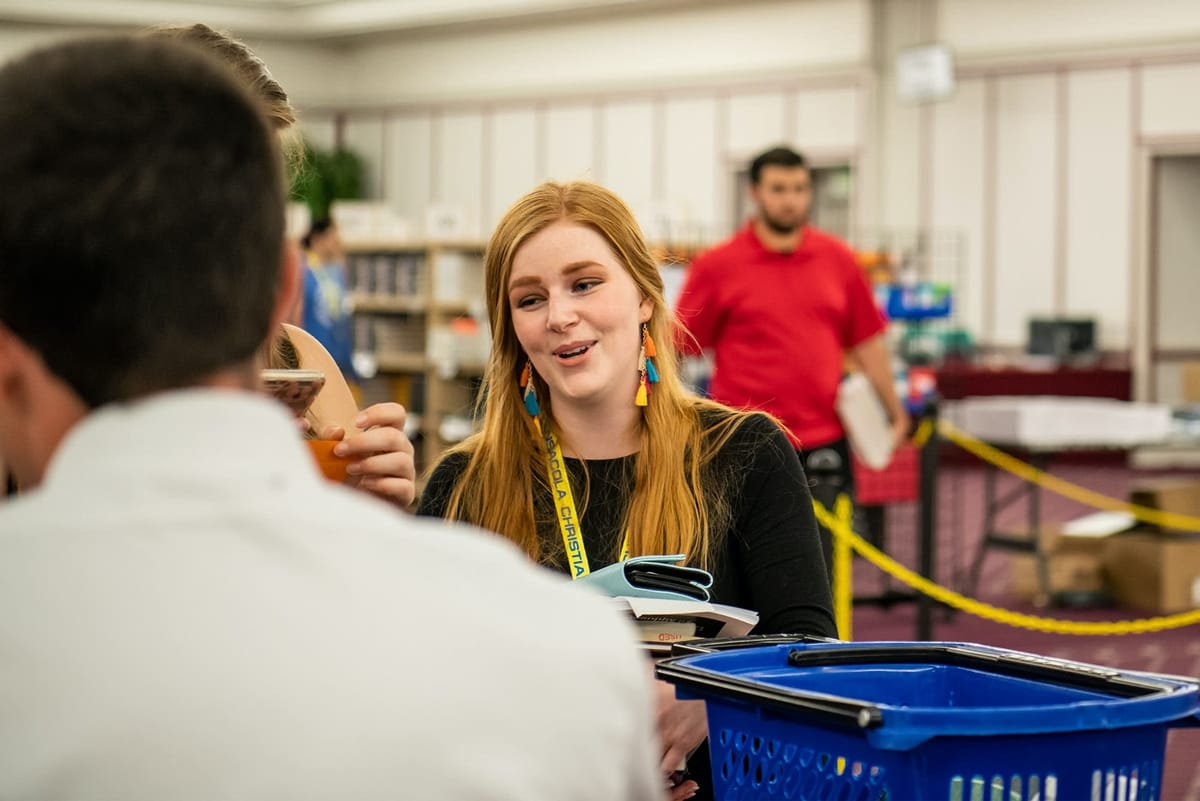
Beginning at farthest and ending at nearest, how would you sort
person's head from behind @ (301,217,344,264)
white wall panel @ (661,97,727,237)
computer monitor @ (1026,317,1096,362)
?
white wall panel @ (661,97,727,237) < computer monitor @ (1026,317,1096,362) < person's head from behind @ (301,217,344,264)

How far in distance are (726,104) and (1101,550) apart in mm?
10373

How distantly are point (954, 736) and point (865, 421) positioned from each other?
186 inches

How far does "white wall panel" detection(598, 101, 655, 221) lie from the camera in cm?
1741

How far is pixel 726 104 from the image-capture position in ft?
55.2

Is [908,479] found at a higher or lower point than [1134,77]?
lower

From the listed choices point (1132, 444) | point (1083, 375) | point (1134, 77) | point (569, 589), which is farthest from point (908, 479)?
point (1134, 77)

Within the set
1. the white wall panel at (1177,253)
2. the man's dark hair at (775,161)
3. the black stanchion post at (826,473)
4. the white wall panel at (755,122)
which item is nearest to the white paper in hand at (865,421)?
the black stanchion post at (826,473)

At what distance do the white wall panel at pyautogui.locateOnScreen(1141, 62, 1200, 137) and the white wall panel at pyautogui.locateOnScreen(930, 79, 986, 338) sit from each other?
1593 millimetres

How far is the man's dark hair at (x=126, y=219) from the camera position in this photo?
0.77 m

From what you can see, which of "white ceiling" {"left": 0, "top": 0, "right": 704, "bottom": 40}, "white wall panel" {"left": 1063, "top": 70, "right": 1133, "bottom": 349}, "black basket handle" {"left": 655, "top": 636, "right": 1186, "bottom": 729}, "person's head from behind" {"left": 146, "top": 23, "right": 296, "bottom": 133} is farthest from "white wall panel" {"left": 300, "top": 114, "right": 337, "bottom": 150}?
"black basket handle" {"left": 655, "top": 636, "right": 1186, "bottom": 729}

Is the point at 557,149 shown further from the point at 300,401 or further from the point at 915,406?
the point at 300,401

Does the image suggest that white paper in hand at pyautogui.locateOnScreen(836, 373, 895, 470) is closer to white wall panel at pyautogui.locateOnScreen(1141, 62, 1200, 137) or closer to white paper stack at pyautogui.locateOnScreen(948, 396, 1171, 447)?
white paper stack at pyautogui.locateOnScreen(948, 396, 1171, 447)

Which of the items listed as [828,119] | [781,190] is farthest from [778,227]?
[828,119]

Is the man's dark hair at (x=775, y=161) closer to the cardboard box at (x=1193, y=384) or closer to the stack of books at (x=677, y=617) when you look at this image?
the cardboard box at (x=1193, y=384)
